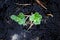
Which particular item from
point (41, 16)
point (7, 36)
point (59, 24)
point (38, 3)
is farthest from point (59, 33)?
point (7, 36)

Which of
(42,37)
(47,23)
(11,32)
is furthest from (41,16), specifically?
(11,32)

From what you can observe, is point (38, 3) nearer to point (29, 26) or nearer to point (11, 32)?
point (29, 26)

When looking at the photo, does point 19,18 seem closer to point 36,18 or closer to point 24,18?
point 24,18

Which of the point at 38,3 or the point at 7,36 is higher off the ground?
the point at 38,3

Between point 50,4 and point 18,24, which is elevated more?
point 50,4

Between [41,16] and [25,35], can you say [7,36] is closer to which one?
[25,35]

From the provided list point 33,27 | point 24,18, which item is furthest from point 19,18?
point 33,27
